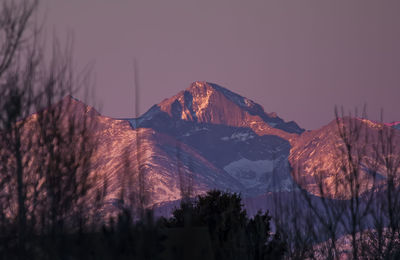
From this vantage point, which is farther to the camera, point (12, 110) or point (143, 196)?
point (12, 110)

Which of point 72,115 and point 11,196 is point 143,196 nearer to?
point 72,115

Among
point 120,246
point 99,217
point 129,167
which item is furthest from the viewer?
point 99,217

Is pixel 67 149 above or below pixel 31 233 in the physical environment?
above

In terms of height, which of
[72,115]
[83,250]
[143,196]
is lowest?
[83,250]

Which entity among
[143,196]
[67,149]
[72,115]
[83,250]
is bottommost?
[83,250]

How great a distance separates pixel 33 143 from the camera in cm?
1241

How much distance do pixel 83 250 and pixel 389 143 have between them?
1293cm

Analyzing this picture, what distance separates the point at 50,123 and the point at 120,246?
384 cm

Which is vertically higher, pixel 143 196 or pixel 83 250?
pixel 143 196

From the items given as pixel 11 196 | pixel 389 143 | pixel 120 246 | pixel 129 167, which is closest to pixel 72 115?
pixel 11 196

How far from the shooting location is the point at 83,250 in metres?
8.80

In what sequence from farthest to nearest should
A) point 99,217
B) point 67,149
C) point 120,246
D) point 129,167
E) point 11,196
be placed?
point 11,196 → point 67,149 → point 99,217 → point 129,167 → point 120,246

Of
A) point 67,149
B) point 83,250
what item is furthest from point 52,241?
point 67,149

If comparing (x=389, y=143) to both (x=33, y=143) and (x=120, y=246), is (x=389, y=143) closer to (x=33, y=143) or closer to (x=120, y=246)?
(x=33, y=143)
